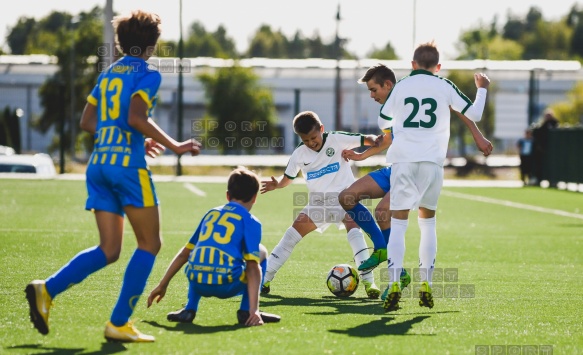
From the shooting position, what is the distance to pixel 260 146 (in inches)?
1654

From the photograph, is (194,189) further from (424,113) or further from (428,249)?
(424,113)

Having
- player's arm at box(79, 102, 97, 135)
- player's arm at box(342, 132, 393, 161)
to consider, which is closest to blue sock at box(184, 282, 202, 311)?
player's arm at box(79, 102, 97, 135)

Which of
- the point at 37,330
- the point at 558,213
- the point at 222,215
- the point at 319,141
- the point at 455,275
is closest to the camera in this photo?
the point at 37,330

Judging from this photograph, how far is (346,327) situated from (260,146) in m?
35.6

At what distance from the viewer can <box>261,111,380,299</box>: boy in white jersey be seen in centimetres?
859

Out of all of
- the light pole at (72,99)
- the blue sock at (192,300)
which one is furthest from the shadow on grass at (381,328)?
the light pole at (72,99)

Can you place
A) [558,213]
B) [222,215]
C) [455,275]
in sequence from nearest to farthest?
[222,215] → [455,275] → [558,213]

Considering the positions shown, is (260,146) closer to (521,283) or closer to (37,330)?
(521,283)

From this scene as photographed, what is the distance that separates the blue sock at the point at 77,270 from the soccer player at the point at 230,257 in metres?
0.63

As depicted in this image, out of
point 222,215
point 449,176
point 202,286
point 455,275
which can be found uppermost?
point 222,215

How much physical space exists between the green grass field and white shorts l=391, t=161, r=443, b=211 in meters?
0.77

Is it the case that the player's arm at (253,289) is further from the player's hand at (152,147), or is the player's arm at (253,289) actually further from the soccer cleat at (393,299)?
the soccer cleat at (393,299)

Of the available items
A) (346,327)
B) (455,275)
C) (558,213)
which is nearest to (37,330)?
(346,327)

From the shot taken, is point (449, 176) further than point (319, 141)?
Yes
